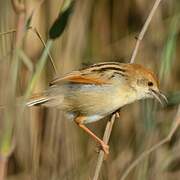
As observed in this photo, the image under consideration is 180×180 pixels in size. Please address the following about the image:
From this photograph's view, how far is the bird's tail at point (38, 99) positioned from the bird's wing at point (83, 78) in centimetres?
10

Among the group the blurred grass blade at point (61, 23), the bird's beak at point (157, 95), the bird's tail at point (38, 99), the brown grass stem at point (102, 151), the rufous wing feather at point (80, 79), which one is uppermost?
the blurred grass blade at point (61, 23)

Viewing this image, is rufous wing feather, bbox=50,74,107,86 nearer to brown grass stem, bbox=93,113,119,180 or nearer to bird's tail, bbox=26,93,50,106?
bird's tail, bbox=26,93,50,106

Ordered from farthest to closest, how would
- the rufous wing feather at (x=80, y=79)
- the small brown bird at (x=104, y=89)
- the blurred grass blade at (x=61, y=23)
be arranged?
the small brown bird at (x=104, y=89) → the rufous wing feather at (x=80, y=79) → the blurred grass blade at (x=61, y=23)

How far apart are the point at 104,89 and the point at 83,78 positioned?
0.53 feet

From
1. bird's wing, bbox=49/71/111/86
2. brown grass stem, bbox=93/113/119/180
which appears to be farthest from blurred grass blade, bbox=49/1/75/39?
bird's wing, bbox=49/71/111/86

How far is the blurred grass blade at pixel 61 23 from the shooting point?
1.62 meters

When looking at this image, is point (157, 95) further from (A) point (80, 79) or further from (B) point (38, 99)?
(B) point (38, 99)

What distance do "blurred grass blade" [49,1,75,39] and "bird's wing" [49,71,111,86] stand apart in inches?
40.3

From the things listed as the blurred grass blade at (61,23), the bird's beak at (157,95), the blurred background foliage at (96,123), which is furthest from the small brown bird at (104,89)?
the blurred grass blade at (61,23)

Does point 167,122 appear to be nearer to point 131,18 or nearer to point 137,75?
point 137,75

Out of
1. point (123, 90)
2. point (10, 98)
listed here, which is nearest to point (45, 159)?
point (123, 90)

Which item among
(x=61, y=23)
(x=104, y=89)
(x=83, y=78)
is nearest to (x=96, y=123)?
(x=104, y=89)

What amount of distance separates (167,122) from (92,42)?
0.89 meters

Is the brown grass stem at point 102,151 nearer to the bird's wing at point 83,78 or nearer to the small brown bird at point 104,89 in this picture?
the small brown bird at point 104,89
